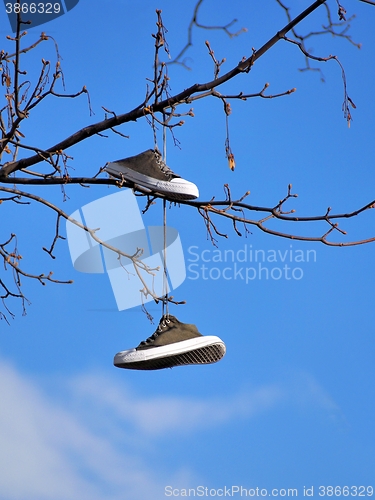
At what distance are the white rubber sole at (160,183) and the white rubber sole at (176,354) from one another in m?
0.71

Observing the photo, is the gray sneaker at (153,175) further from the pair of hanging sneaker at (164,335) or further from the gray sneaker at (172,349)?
the gray sneaker at (172,349)

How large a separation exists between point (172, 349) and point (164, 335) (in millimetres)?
120

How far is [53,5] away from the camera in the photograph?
3.93 m

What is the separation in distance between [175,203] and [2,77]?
1.07 meters

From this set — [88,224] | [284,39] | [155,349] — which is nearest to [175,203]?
[88,224]

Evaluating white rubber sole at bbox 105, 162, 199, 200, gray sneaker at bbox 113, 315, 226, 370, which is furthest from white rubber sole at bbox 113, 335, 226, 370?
white rubber sole at bbox 105, 162, 199, 200

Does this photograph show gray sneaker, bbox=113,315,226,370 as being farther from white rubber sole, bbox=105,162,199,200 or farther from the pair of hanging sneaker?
white rubber sole, bbox=105,162,199,200

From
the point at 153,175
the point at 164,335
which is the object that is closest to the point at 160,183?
the point at 153,175

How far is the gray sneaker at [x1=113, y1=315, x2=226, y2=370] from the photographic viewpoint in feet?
10.7

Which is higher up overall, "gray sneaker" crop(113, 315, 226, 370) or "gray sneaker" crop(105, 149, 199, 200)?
"gray sneaker" crop(105, 149, 199, 200)

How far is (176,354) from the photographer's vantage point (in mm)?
3266

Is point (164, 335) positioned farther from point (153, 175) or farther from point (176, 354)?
point (153, 175)

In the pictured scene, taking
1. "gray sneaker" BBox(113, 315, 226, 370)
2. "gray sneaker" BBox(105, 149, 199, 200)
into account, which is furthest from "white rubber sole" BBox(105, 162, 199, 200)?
"gray sneaker" BBox(113, 315, 226, 370)

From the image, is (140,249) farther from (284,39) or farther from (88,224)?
(284,39)
